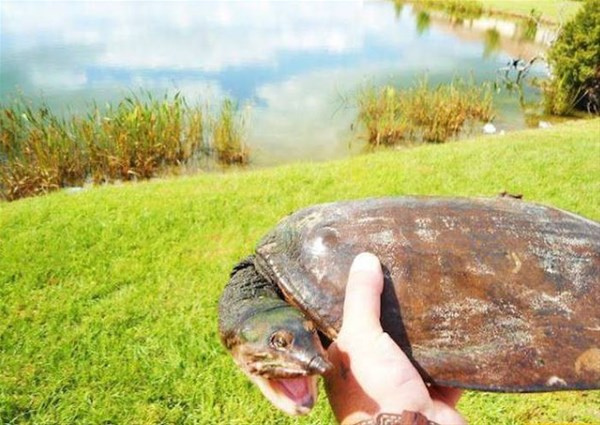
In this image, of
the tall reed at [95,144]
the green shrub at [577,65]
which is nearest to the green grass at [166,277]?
the tall reed at [95,144]

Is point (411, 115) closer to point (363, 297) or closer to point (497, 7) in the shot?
point (363, 297)

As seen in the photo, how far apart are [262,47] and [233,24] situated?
189 inches

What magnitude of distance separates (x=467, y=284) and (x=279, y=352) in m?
0.72

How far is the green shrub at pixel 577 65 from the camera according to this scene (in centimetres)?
1155

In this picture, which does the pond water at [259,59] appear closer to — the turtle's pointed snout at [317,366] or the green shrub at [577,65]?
the green shrub at [577,65]

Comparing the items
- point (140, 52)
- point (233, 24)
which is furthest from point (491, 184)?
point (233, 24)

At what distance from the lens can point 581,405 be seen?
11.3 ft

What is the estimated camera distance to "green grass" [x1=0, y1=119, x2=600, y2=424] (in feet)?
10.9

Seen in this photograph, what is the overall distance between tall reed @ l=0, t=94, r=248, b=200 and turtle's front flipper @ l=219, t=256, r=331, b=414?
633cm

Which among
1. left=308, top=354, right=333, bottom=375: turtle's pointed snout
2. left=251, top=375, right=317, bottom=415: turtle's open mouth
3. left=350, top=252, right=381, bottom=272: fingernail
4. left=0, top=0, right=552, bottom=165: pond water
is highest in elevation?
left=350, top=252, right=381, bottom=272: fingernail

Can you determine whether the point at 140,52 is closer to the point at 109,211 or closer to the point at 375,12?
the point at 109,211

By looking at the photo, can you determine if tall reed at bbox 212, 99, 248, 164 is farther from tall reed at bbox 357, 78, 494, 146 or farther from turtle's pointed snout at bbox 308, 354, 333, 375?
turtle's pointed snout at bbox 308, 354, 333, 375

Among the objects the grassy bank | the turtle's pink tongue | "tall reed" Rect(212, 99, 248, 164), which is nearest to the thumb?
the turtle's pink tongue

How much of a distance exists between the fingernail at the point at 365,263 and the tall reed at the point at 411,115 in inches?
311
